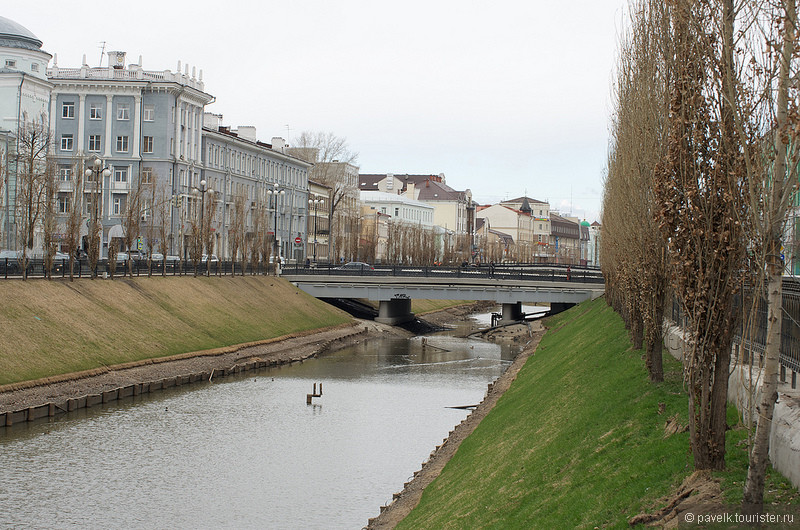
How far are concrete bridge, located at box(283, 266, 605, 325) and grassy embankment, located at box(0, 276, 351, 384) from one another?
142 inches

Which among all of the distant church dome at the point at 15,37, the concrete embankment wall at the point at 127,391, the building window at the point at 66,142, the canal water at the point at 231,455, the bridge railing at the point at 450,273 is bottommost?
the canal water at the point at 231,455

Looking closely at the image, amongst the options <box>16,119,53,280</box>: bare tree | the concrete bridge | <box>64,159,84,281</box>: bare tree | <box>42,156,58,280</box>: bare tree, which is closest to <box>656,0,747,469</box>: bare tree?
<box>16,119,53,280</box>: bare tree

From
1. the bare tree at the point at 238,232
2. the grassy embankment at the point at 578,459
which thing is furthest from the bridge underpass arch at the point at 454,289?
the grassy embankment at the point at 578,459

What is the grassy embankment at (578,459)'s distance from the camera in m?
14.0

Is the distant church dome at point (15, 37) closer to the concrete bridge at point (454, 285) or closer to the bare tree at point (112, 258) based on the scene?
the bare tree at point (112, 258)

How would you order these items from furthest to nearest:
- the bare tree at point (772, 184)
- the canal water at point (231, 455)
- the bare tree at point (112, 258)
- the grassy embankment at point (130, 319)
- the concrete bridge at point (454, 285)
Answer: the concrete bridge at point (454, 285)
the bare tree at point (112, 258)
the grassy embankment at point (130, 319)
the canal water at point (231, 455)
the bare tree at point (772, 184)

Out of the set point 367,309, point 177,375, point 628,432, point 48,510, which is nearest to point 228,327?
point 177,375

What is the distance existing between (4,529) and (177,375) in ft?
79.0

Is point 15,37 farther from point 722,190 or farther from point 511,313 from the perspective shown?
point 722,190

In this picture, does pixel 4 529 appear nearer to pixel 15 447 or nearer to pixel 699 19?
pixel 15 447

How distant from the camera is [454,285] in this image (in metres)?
77.3

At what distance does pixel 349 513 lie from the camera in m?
25.6

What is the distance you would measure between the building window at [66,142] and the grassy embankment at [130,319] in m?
26.2

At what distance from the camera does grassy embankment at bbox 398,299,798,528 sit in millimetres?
14023
